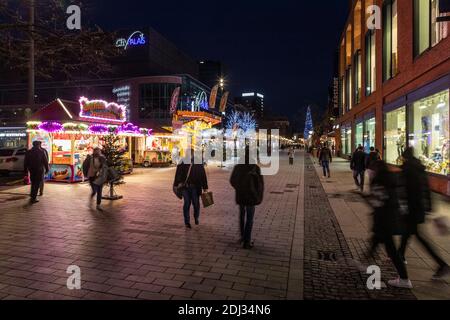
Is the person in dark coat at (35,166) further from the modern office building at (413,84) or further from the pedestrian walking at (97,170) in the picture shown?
the modern office building at (413,84)

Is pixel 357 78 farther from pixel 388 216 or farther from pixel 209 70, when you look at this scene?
pixel 209 70

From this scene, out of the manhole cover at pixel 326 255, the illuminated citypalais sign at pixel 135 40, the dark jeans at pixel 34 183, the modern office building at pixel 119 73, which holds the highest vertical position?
the illuminated citypalais sign at pixel 135 40

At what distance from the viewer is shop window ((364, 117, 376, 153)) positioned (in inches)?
958

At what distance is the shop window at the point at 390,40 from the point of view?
1812 centimetres

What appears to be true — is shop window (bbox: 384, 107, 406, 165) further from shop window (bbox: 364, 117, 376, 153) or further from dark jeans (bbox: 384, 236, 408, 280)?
dark jeans (bbox: 384, 236, 408, 280)

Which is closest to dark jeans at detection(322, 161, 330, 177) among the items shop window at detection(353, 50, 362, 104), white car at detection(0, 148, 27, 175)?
shop window at detection(353, 50, 362, 104)

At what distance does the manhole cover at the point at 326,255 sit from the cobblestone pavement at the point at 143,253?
13.8 inches

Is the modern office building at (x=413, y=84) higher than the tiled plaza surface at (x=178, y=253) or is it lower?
higher

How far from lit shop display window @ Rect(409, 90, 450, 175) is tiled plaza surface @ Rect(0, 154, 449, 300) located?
431 centimetres

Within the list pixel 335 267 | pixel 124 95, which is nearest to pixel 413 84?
pixel 335 267

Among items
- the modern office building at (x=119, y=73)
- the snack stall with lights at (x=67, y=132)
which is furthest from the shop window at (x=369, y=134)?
the modern office building at (x=119, y=73)
